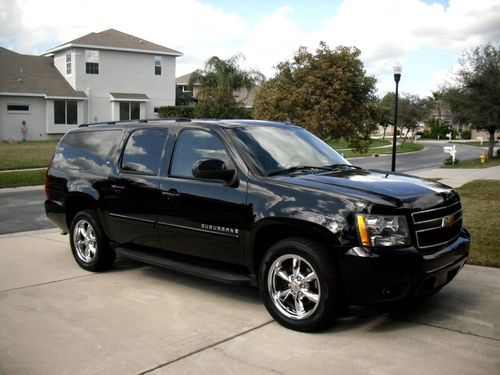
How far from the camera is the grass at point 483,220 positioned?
7.15 m

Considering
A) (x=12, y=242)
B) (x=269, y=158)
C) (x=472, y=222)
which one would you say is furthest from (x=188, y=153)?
(x=472, y=222)

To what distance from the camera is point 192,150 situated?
571 centimetres

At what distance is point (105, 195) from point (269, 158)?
2.21 m

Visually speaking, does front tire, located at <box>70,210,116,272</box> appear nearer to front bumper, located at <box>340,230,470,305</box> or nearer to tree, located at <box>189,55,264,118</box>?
front bumper, located at <box>340,230,470,305</box>

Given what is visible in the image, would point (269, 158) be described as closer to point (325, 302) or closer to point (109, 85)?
point (325, 302)

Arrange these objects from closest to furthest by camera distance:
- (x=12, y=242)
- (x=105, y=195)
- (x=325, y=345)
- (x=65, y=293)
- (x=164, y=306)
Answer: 1. (x=325, y=345)
2. (x=164, y=306)
3. (x=65, y=293)
4. (x=105, y=195)
5. (x=12, y=242)

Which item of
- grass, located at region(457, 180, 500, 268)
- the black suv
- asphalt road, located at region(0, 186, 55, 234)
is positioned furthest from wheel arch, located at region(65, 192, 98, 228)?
grass, located at region(457, 180, 500, 268)

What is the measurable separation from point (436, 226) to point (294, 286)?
1322 mm

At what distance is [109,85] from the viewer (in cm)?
4328

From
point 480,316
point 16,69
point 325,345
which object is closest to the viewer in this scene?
point 325,345

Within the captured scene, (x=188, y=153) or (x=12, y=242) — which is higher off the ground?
(x=188, y=153)

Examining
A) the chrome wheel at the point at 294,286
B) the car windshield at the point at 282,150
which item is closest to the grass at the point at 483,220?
the car windshield at the point at 282,150

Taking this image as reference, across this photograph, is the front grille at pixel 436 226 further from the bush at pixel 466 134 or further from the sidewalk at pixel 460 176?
the bush at pixel 466 134

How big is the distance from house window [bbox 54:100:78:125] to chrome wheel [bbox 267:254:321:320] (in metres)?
39.8
